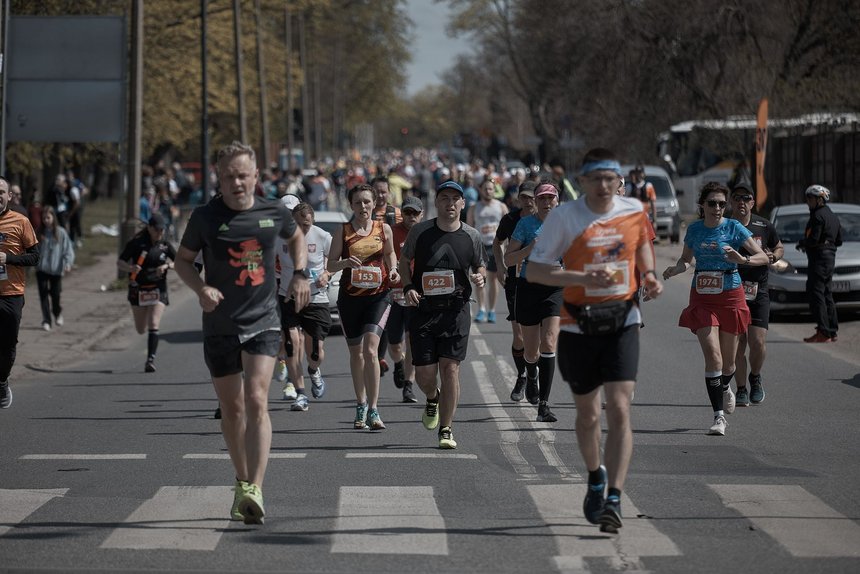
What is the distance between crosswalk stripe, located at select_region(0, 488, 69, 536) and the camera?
8.07 m

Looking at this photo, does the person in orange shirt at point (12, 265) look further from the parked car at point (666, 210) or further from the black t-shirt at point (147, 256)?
the parked car at point (666, 210)

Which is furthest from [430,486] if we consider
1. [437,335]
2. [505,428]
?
[505,428]

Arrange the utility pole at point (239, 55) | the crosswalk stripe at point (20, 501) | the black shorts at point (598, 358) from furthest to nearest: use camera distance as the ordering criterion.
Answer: the utility pole at point (239, 55) → the crosswalk stripe at point (20, 501) → the black shorts at point (598, 358)

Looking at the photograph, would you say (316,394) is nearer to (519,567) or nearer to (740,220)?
(740,220)

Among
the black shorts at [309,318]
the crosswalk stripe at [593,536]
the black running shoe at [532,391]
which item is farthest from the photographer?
the black shorts at [309,318]

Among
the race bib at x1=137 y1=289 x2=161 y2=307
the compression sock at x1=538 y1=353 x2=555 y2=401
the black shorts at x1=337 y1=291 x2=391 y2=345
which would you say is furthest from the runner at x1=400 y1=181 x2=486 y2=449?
the race bib at x1=137 y1=289 x2=161 y2=307

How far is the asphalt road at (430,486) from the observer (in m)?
7.10

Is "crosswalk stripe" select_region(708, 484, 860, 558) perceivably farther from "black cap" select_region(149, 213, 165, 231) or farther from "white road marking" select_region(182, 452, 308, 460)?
"black cap" select_region(149, 213, 165, 231)

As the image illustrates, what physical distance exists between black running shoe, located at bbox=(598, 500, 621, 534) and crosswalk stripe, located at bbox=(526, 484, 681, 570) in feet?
0.20

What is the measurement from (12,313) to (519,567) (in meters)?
6.87

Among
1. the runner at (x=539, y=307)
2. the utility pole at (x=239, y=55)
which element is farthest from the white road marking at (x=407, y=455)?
the utility pole at (x=239, y=55)

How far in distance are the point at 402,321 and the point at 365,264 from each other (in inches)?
62.0

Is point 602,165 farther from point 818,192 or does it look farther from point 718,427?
point 818,192

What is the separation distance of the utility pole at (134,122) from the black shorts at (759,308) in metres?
17.3
